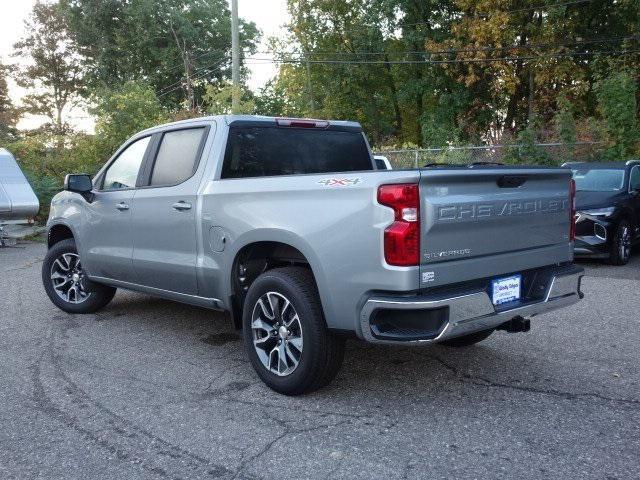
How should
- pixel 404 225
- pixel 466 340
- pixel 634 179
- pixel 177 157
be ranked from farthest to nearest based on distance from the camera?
pixel 634 179 → pixel 177 157 → pixel 466 340 → pixel 404 225

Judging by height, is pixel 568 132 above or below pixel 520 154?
above

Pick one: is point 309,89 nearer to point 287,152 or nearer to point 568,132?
point 568,132

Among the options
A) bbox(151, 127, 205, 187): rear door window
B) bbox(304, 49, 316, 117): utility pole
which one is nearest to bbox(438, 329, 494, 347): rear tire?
bbox(151, 127, 205, 187): rear door window

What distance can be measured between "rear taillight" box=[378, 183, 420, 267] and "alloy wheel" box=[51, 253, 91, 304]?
422 centimetres

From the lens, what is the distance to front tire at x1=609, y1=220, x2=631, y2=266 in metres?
9.64

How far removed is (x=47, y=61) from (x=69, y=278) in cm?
4957

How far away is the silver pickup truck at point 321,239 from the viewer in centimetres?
343

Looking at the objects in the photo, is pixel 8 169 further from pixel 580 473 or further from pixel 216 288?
pixel 580 473

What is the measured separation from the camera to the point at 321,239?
372 cm

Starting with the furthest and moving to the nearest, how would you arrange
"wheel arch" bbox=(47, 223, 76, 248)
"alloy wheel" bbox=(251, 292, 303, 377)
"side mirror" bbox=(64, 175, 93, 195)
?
"wheel arch" bbox=(47, 223, 76, 248)
"side mirror" bbox=(64, 175, 93, 195)
"alloy wheel" bbox=(251, 292, 303, 377)

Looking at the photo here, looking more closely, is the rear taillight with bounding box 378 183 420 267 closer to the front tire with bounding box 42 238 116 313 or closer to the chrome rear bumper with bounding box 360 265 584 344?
the chrome rear bumper with bounding box 360 265 584 344

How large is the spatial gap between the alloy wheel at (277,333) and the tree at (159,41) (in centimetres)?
3922

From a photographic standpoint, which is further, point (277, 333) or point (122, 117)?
point (122, 117)

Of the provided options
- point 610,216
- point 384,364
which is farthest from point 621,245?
point 384,364
